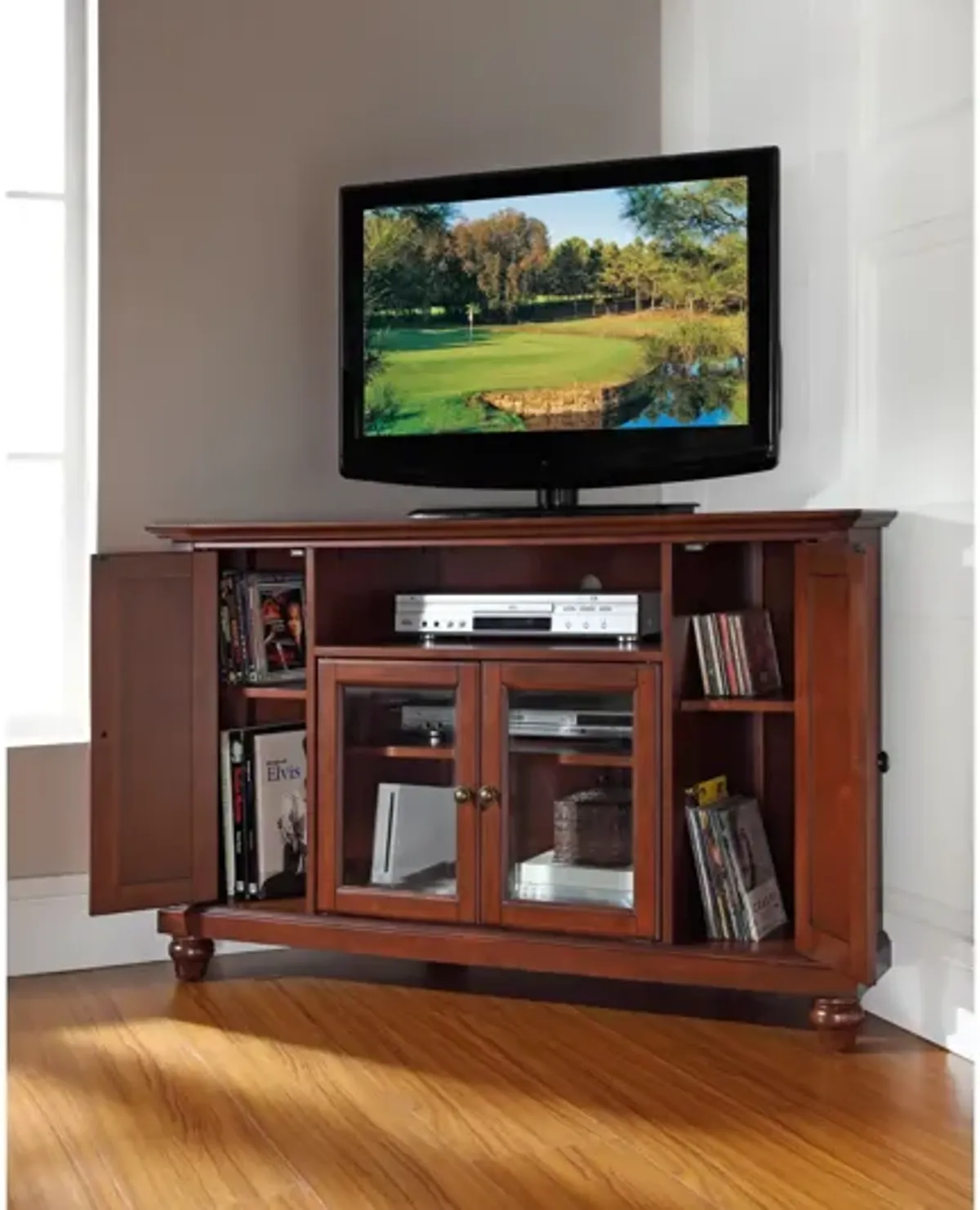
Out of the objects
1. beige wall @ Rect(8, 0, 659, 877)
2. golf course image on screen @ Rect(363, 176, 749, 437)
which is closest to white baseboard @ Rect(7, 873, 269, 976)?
beige wall @ Rect(8, 0, 659, 877)

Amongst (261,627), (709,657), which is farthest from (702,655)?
(261,627)

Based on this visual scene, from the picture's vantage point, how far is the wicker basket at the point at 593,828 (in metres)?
3.12

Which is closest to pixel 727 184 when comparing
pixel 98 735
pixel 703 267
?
pixel 703 267

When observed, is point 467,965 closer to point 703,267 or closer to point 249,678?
point 249,678

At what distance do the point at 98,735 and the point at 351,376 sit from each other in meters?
0.91

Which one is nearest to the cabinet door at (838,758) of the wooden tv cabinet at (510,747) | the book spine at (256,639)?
the wooden tv cabinet at (510,747)

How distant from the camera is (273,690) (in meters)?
3.41

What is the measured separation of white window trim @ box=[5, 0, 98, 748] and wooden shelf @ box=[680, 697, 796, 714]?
1328 millimetres

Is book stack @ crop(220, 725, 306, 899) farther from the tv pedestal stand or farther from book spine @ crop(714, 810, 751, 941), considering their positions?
book spine @ crop(714, 810, 751, 941)

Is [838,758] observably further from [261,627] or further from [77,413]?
[77,413]

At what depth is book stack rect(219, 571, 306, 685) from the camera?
3.44 meters

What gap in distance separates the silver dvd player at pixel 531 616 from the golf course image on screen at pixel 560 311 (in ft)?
1.31

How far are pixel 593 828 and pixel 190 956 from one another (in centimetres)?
89

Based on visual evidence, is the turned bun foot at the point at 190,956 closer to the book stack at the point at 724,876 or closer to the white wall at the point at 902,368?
the book stack at the point at 724,876
